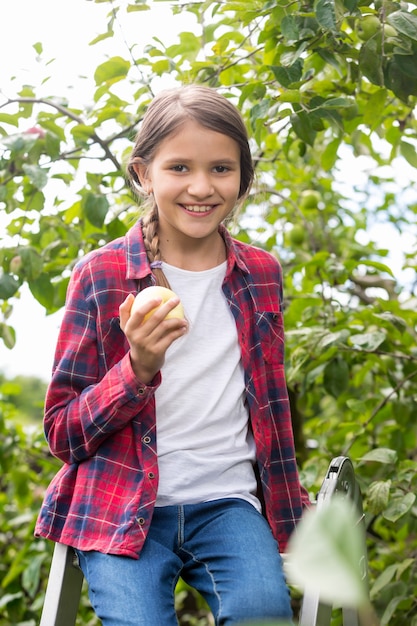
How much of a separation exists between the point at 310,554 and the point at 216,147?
4.04 ft

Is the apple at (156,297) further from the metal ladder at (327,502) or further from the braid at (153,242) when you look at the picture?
the metal ladder at (327,502)

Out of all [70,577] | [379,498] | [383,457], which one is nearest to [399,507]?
[379,498]

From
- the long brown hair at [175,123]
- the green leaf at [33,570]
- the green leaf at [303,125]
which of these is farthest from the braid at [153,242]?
the green leaf at [33,570]

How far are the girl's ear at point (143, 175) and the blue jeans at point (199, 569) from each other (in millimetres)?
574

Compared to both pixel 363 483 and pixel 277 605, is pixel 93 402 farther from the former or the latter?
pixel 363 483

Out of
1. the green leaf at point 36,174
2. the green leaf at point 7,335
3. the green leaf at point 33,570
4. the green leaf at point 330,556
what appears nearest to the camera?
the green leaf at point 330,556

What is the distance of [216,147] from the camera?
55.4 inches

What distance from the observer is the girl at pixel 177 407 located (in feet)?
4.06

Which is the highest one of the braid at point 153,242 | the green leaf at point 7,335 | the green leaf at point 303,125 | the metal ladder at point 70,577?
the green leaf at point 303,125

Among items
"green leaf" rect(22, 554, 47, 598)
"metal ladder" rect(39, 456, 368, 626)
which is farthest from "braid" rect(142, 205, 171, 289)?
"green leaf" rect(22, 554, 47, 598)

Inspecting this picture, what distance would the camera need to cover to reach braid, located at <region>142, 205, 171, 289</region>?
1451mm

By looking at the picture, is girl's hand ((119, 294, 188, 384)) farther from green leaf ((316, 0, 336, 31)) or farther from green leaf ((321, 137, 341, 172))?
green leaf ((321, 137, 341, 172))

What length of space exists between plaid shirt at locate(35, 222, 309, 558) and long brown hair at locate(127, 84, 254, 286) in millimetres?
38

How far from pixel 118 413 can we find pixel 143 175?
18.9 inches
